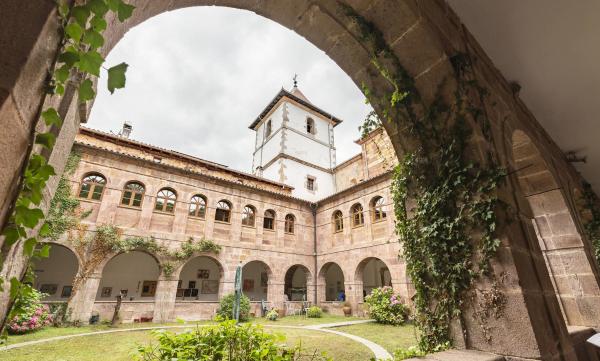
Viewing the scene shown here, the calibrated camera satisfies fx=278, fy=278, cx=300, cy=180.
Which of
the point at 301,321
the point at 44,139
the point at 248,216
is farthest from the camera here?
the point at 248,216

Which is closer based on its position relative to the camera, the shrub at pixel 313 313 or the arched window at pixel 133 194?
the arched window at pixel 133 194

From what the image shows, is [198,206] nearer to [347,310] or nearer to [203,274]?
[203,274]

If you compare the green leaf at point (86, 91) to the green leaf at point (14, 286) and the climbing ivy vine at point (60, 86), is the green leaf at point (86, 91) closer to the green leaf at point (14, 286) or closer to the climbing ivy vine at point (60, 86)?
the climbing ivy vine at point (60, 86)

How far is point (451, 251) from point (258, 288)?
1686cm

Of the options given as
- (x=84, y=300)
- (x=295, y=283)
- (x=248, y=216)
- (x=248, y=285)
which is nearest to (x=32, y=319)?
(x=84, y=300)

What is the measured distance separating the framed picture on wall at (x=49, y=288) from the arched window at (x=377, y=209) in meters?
16.0

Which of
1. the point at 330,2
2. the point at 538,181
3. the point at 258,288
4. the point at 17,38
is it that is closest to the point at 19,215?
the point at 17,38

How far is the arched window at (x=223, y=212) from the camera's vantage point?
46.0 ft

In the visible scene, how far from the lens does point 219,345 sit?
102 inches

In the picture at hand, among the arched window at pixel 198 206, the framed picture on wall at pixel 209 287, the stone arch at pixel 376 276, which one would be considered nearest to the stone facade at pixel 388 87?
the arched window at pixel 198 206

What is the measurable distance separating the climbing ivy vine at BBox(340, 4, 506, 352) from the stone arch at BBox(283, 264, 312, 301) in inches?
536

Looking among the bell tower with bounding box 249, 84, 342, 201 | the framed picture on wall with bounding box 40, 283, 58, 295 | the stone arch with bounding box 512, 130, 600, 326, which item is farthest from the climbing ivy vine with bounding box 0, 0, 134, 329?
the bell tower with bounding box 249, 84, 342, 201

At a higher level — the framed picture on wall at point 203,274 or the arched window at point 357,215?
the arched window at point 357,215

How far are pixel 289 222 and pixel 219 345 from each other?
44.5ft
